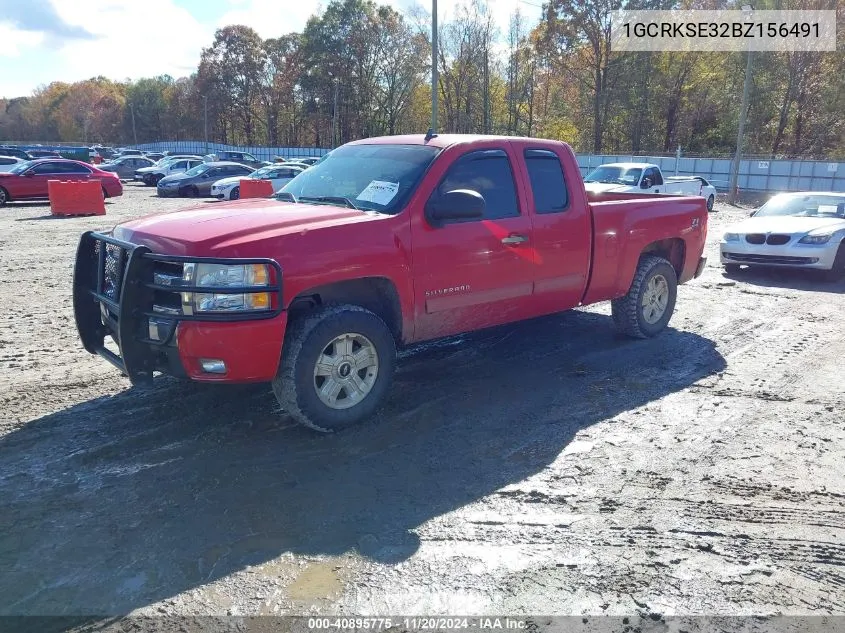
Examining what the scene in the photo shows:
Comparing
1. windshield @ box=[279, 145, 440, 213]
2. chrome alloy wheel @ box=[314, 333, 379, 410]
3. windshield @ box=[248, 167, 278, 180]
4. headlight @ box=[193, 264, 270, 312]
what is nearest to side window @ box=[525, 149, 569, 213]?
windshield @ box=[279, 145, 440, 213]

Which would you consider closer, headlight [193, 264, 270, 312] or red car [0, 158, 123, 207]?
headlight [193, 264, 270, 312]

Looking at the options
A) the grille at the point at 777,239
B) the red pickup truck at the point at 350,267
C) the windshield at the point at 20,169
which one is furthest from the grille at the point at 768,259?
the windshield at the point at 20,169

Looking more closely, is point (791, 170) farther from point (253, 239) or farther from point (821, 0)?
point (253, 239)

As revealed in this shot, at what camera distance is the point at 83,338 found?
15.6 feet

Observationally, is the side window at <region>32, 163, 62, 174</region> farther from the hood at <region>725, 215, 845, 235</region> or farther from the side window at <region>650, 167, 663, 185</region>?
the hood at <region>725, 215, 845, 235</region>

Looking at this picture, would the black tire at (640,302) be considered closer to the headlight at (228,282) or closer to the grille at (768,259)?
the headlight at (228,282)

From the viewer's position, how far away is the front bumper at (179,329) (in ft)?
12.9

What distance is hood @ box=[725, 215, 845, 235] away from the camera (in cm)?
1099

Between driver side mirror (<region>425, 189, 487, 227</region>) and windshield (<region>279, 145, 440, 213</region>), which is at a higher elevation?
windshield (<region>279, 145, 440, 213</region>)

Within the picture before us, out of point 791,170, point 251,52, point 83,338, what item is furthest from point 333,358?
point 251,52

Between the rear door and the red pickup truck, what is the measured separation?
0.02 m

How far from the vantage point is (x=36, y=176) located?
69.5 ft

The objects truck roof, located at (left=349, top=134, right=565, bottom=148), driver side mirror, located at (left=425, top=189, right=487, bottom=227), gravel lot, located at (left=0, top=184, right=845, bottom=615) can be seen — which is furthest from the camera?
truck roof, located at (left=349, top=134, right=565, bottom=148)

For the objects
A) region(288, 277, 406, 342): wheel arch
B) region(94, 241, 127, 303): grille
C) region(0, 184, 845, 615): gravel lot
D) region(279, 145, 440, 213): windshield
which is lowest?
region(0, 184, 845, 615): gravel lot
